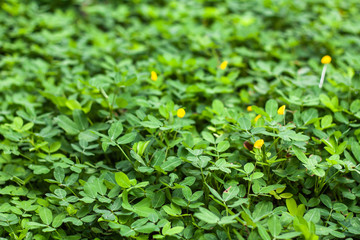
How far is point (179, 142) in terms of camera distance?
1731mm

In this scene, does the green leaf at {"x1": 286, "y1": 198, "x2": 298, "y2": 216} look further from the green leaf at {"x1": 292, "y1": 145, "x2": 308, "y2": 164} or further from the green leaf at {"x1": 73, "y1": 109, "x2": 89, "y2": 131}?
the green leaf at {"x1": 73, "y1": 109, "x2": 89, "y2": 131}

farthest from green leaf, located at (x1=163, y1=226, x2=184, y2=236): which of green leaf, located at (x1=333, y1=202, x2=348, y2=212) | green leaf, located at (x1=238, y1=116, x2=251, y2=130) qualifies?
green leaf, located at (x1=333, y1=202, x2=348, y2=212)

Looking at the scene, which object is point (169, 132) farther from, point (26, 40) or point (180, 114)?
point (26, 40)

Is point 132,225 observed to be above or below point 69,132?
below

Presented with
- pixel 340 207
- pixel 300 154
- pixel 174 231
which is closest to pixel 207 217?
pixel 174 231

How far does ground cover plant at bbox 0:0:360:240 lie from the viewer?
1.50m

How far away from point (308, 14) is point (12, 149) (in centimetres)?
332

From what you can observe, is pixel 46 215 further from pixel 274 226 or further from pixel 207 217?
pixel 274 226

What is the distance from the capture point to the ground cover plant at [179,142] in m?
1.50

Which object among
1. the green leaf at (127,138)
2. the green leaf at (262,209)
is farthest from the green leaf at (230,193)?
the green leaf at (127,138)

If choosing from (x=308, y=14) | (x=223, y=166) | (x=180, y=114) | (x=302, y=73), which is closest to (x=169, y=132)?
(x=180, y=114)

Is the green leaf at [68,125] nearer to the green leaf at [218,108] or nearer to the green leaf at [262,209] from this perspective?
the green leaf at [218,108]

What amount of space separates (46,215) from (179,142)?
28.8 inches

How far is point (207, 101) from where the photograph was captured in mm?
2338
